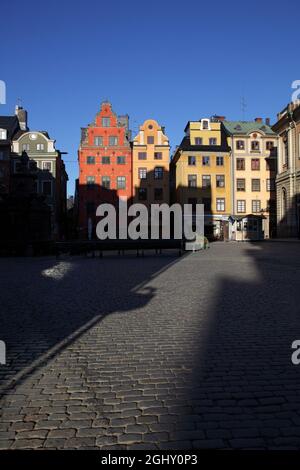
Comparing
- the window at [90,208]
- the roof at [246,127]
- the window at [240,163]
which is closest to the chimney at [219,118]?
the roof at [246,127]

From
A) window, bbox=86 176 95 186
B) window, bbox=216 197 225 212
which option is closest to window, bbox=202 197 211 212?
window, bbox=216 197 225 212

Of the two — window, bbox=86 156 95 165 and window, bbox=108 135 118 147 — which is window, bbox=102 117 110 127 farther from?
window, bbox=86 156 95 165

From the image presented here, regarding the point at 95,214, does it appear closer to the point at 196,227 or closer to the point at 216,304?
the point at 196,227

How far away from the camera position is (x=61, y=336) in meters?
5.69

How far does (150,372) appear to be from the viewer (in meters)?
4.23

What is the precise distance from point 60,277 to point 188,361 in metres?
8.82

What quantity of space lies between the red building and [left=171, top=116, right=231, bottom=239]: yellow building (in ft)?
25.2

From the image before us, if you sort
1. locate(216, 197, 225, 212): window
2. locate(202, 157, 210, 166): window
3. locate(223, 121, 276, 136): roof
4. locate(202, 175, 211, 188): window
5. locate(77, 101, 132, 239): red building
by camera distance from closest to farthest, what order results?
locate(77, 101, 132, 239): red building
locate(202, 175, 211, 188): window
locate(202, 157, 210, 166): window
locate(216, 197, 225, 212): window
locate(223, 121, 276, 136): roof

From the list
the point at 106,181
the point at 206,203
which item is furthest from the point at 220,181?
the point at 106,181

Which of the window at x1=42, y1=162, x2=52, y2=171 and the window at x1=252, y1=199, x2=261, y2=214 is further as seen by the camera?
the window at x1=252, y1=199, x2=261, y2=214

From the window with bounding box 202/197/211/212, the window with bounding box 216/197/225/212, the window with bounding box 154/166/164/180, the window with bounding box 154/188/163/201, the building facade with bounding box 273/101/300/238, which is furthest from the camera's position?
the window with bounding box 216/197/225/212

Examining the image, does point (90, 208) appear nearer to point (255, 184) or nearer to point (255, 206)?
point (255, 206)

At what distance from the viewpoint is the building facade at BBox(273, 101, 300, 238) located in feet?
137

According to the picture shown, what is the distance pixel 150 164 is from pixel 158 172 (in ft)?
4.91
